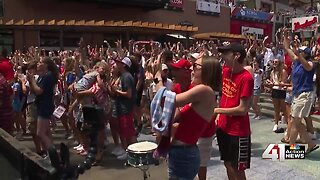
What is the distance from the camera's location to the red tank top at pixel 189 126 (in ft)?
10.6

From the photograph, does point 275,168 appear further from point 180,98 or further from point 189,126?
point 180,98

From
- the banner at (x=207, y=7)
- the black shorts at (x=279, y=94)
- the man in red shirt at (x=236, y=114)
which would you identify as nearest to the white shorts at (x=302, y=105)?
the black shorts at (x=279, y=94)

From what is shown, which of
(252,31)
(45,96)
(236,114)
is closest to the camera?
(236,114)

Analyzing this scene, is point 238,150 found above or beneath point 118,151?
above

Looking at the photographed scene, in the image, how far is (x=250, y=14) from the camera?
39469 millimetres

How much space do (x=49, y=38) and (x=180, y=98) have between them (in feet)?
67.2

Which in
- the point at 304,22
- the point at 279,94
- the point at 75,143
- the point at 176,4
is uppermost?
the point at 176,4

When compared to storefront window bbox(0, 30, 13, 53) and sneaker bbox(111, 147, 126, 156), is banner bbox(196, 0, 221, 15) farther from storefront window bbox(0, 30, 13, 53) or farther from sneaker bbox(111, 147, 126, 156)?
sneaker bbox(111, 147, 126, 156)

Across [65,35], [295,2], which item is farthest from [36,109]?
[295,2]

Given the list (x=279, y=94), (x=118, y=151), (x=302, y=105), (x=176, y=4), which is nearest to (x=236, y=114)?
(x=302, y=105)

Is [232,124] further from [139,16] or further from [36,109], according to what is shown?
[139,16]

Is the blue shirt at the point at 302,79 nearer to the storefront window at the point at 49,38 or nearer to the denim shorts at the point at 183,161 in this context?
the denim shorts at the point at 183,161

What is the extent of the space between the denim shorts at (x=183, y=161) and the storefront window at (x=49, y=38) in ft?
65.7

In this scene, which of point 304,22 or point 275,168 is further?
point 304,22
